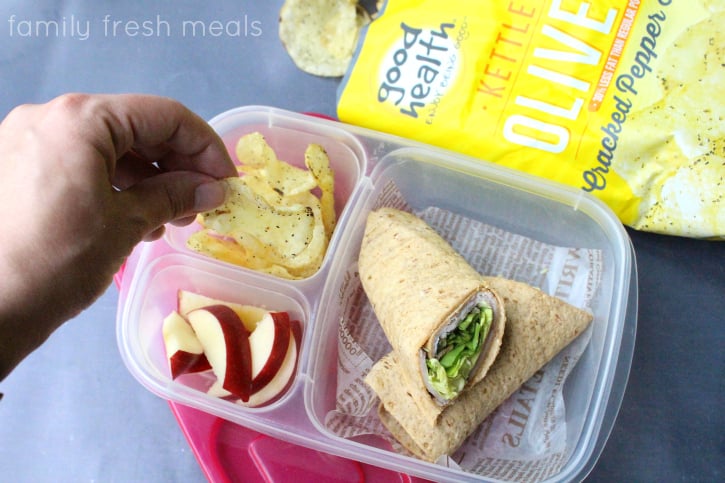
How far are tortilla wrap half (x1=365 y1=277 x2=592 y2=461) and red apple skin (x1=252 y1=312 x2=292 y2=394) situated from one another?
0.17 meters

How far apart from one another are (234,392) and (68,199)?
1.80 feet

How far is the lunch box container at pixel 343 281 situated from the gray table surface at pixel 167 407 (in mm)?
150

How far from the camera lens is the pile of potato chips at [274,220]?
1.13 metres

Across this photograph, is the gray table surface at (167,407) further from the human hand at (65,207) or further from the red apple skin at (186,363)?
the human hand at (65,207)

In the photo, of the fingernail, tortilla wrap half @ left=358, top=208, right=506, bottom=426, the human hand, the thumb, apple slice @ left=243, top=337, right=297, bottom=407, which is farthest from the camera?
apple slice @ left=243, top=337, right=297, bottom=407

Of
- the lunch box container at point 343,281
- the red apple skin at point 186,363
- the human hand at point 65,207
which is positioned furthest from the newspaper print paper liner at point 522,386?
the human hand at point 65,207

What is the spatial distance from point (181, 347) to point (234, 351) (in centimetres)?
10

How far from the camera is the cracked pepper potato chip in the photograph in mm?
1447

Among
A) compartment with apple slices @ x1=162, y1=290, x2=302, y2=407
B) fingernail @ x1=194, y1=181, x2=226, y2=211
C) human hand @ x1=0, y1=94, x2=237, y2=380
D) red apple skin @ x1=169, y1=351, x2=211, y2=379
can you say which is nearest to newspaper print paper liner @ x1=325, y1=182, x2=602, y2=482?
compartment with apple slices @ x1=162, y1=290, x2=302, y2=407

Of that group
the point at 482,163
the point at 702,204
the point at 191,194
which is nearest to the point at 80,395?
the point at 191,194

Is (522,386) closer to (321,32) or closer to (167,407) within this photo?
(167,407)

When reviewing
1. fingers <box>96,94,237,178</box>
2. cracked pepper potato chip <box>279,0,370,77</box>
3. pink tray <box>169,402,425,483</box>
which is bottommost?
pink tray <box>169,402,425,483</box>

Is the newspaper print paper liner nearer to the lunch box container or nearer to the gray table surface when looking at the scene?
the lunch box container

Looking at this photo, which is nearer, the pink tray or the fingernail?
the fingernail
